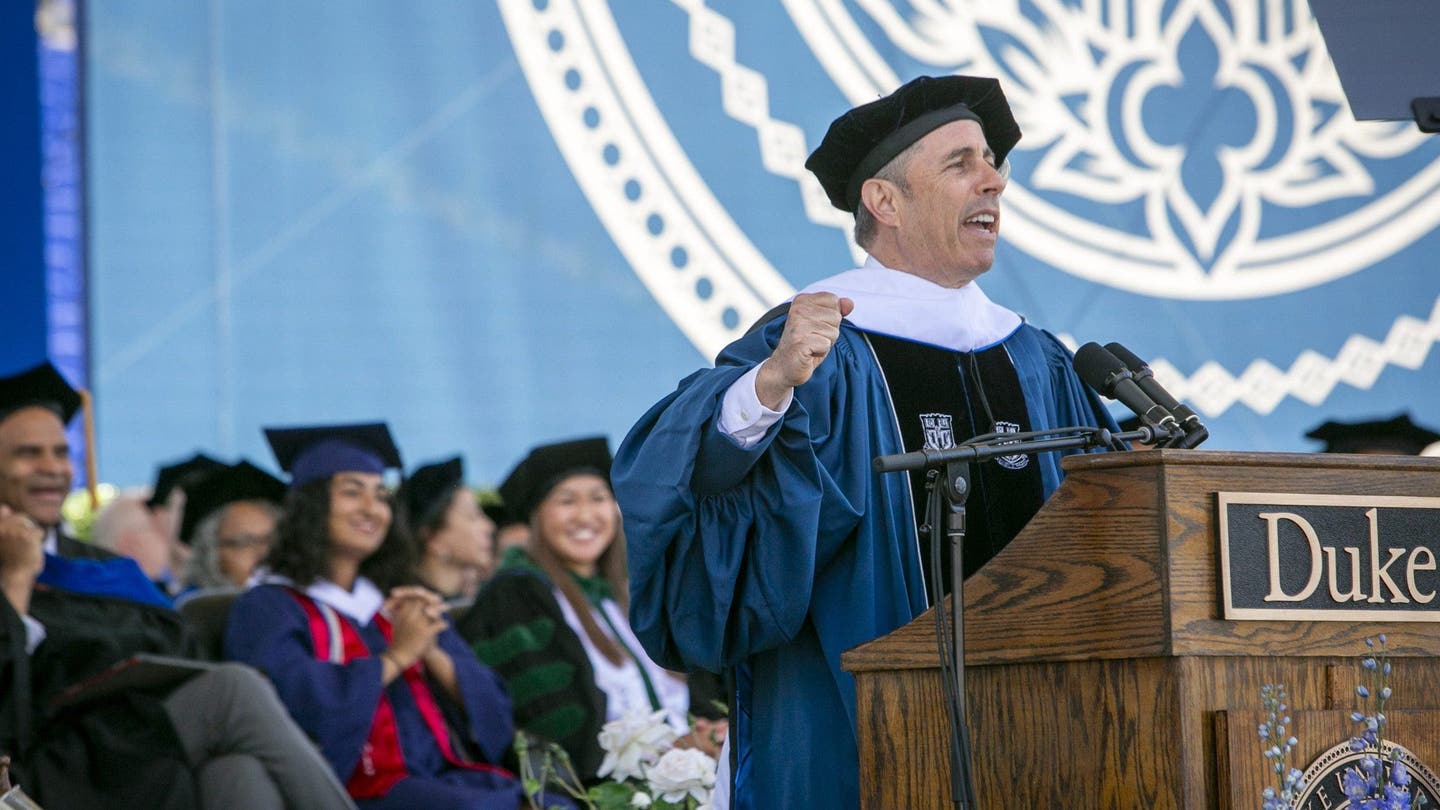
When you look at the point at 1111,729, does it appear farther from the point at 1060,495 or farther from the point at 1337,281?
the point at 1337,281

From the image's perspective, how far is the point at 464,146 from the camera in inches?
214

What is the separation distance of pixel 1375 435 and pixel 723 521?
14.5 ft

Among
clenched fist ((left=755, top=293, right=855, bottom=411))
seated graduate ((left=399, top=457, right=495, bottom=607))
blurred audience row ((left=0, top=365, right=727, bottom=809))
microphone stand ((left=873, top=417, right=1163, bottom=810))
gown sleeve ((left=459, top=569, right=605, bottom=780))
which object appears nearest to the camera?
microphone stand ((left=873, top=417, right=1163, bottom=810))

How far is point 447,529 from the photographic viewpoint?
6211mm

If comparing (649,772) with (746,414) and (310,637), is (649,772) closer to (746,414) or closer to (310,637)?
(746,414)

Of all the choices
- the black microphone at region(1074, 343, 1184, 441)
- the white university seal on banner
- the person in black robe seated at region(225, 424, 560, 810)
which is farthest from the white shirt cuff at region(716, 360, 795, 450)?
the white university seal on banner

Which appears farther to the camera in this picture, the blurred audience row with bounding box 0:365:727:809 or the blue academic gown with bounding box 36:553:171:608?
the blue academic gown with bounding box 36:553:171:608

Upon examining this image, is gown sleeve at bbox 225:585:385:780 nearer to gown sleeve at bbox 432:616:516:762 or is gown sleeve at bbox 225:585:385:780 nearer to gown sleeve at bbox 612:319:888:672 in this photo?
gown sleeve at bbox 432:616:516:762

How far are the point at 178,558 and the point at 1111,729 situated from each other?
507 cm

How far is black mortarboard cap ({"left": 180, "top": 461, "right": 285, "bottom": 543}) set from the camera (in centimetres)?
578

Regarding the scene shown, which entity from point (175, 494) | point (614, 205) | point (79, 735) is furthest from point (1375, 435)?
point (79, 735)

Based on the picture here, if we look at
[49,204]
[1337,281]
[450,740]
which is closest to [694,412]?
[450,740]

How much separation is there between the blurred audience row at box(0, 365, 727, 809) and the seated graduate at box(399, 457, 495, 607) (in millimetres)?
14

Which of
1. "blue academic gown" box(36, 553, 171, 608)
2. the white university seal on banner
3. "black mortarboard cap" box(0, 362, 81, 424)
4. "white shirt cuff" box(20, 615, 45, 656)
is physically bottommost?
"white shirt cuff" box(20, 615, 45, 656)
